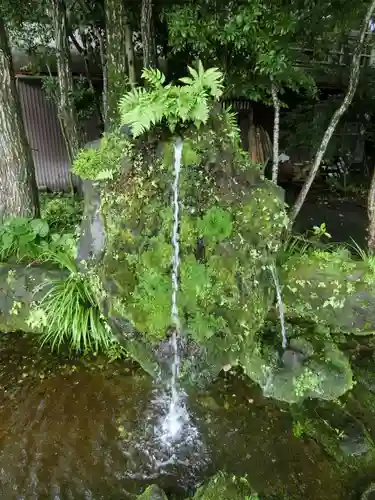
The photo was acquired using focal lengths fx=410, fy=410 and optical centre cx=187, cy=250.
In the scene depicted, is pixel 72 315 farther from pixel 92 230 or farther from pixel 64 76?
pixel 64 76

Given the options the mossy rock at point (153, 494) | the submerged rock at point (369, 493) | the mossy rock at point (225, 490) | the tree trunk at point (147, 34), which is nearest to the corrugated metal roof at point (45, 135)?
the tree trunk at point (147, 34)

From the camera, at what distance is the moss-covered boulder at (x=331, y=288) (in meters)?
5.17

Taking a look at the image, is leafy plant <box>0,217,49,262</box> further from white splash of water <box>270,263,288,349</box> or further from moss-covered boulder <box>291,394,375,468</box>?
moss-covered boulder <box>291,394,375,468</box>

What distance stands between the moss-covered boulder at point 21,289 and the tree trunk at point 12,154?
4.46 feet

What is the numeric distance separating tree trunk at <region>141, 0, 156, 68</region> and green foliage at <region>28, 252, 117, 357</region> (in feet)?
12.7

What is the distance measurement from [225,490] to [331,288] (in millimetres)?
2848

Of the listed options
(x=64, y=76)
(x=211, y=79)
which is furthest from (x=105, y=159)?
(x=64, y=76)

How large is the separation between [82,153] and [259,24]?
3.21 meters

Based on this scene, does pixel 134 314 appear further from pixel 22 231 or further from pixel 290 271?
pixel 22 231

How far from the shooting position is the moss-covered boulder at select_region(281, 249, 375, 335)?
17.0 feet

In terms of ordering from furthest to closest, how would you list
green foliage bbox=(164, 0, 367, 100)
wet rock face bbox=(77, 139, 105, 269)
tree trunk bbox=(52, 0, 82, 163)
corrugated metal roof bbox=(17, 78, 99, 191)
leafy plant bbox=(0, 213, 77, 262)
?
corrugated metal roof bbox=(17, 78, 99, 191) → tree trunk bbox=(52, 0, 82, 163) → leafy plant bbox=(0, 213, 77, 262) → green foliage bbox=(164, 0, 367, 100) → wet rock face bbox=(77, 139, 105, 269)

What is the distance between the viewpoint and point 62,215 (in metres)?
7.12

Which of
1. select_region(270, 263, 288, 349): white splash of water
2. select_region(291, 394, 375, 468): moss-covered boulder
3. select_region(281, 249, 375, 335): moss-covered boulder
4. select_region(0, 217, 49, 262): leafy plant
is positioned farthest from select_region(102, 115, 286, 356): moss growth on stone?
select_region(0, 217, 49, 262): leafy plant

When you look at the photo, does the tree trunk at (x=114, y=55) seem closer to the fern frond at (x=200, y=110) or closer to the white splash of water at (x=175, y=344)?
the white splash of water at (x=175, y=344)
